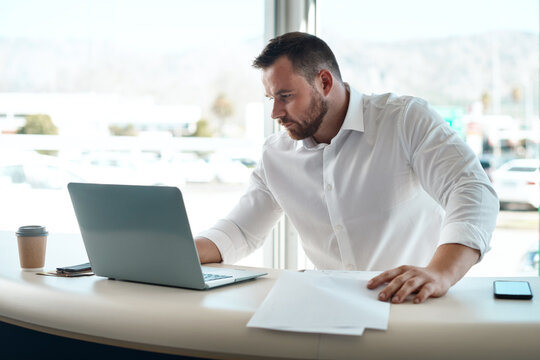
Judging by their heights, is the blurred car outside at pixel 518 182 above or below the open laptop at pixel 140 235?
below

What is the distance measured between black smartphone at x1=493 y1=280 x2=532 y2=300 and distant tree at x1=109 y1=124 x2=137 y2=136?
2.90m

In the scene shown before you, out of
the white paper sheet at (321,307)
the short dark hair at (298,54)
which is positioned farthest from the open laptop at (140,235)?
the short dark hair at (298,54)

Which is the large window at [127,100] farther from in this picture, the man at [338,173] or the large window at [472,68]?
the man at [338,173]

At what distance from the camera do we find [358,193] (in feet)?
7.20

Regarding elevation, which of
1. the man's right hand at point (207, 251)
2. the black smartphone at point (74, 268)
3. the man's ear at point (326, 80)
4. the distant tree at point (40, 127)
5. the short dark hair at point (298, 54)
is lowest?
the man's right hand at point (207, 251)

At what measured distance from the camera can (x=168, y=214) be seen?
4.45 feet

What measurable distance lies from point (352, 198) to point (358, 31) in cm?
169

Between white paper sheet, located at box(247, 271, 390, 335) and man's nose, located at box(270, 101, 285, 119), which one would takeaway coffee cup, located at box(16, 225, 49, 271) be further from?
man's nose, located at box(270, 101, 285, 119)

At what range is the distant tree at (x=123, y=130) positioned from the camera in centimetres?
396

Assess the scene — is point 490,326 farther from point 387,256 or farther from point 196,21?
point 196,21

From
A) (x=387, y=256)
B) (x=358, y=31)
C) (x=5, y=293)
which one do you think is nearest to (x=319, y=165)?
(x=387, y=256)

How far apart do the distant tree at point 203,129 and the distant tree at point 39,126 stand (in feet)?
2.95

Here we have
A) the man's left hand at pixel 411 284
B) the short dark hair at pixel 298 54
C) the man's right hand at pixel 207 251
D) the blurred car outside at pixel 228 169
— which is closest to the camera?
the man's left hand at pixel 411 284

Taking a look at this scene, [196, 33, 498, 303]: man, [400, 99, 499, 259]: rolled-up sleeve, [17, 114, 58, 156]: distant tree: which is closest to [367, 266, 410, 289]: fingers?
[400, 99, 499, 259]: rolled-up sleeve
